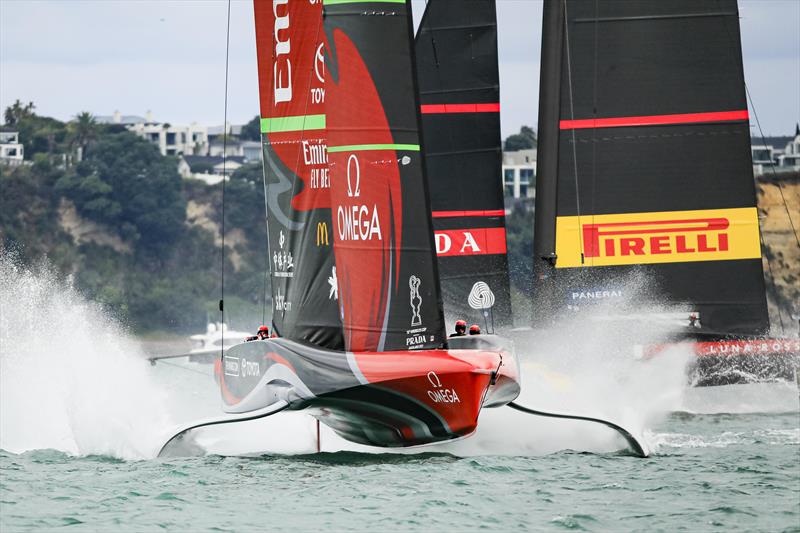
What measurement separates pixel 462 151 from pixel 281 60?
5.76 metres

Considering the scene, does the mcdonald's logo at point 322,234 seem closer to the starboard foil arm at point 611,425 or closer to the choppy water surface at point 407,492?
the choppy water surface at point 407,492

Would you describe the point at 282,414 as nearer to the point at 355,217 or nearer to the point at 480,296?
the point at 355,217

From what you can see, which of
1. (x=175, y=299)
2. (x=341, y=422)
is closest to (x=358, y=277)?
(x=341, y=422)

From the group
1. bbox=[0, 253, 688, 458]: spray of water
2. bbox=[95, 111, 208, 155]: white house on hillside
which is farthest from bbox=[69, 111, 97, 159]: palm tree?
bbox=[0, 253, 688, 458]: spray of water

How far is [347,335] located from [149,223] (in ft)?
200

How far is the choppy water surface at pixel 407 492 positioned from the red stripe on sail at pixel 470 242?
578 centimetres

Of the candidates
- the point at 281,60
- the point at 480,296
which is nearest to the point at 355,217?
the point at 281,60

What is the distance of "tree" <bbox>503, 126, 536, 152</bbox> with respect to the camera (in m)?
101

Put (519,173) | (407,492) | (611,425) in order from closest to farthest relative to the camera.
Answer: (407,492)
(611,425)
(519,173)

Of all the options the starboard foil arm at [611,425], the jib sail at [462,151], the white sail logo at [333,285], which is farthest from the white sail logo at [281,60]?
the jib sail at [462,151]

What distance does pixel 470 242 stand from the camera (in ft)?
71.4

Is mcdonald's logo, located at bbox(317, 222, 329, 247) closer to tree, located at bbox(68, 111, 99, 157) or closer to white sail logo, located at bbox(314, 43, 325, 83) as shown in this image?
white sail logo, located at bbox(314, 43, 325, 83)

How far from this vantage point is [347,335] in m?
14.6

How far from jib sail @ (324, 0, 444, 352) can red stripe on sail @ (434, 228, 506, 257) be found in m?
7.04
